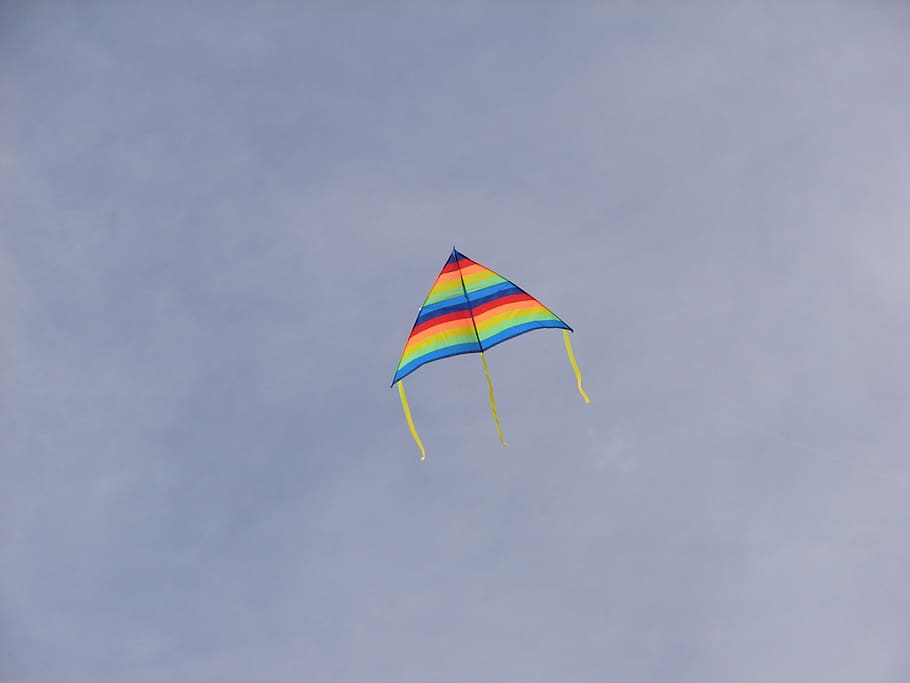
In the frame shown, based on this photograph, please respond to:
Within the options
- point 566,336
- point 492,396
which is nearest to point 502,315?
point 566,336

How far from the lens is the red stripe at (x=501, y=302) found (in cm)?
2245

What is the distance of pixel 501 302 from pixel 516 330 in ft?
3.85

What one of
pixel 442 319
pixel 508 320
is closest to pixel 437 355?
pixel 442 319

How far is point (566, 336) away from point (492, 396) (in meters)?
3.98

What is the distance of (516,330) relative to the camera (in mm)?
22922

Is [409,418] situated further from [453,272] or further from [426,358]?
[453,272]

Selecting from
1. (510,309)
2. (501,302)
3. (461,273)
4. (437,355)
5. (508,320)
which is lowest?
(437,355)

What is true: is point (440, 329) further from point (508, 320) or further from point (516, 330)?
point (516, 330)

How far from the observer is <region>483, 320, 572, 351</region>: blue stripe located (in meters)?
22.7

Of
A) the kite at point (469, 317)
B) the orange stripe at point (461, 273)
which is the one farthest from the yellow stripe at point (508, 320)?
the orange stripe at point (461, 273)

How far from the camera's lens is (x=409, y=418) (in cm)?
2059

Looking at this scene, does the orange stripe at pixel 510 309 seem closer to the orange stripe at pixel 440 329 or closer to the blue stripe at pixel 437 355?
the orange stripe at pixel 440 329

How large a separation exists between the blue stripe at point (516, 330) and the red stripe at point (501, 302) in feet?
3.01

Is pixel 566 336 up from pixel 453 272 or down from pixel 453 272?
down
